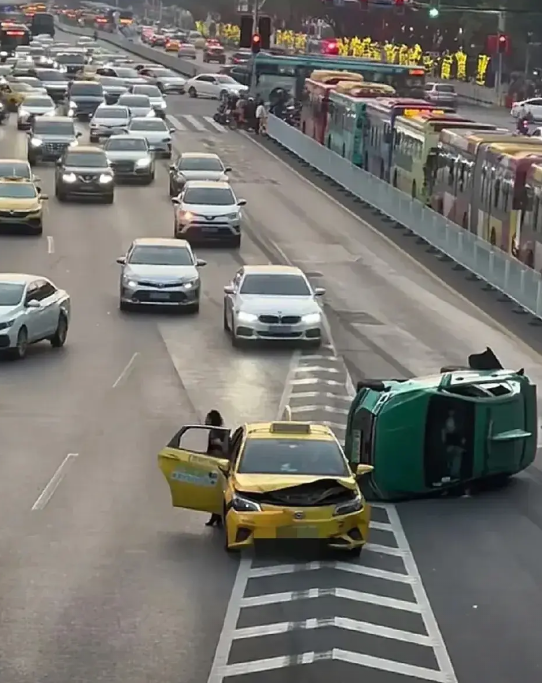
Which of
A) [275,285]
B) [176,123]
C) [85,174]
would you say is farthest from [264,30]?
[176,123]

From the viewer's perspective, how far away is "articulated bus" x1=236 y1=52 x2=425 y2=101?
3142 inches

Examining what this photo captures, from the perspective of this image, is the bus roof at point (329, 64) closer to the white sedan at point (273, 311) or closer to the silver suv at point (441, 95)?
the silver suv at point (441, 95)

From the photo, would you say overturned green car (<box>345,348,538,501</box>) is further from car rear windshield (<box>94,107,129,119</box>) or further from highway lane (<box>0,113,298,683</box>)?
car rear windshield (<box>94,107,129,119</box>)

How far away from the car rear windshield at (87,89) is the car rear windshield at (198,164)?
26907 millimetres

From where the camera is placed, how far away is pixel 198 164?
173 ft

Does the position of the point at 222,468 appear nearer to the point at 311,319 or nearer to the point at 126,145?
the point at 311,319

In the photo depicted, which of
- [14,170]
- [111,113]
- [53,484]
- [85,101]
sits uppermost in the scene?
[53,484]

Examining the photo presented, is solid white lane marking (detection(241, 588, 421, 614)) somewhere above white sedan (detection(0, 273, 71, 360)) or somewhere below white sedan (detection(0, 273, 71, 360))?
above

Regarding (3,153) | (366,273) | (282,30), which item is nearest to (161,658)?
(366,273)

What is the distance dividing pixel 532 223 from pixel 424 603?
73.0 ft

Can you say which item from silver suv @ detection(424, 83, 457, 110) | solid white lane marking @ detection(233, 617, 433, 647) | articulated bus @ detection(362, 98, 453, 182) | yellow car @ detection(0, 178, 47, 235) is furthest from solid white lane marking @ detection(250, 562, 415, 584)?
silver suv @ detection(424, 83, 457, 110)

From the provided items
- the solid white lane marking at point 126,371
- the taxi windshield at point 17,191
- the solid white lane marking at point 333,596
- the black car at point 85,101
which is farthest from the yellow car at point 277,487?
the black car at point 85,101

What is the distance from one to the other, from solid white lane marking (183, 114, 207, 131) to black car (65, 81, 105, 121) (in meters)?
4.46

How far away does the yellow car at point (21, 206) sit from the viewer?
44.3 metres
